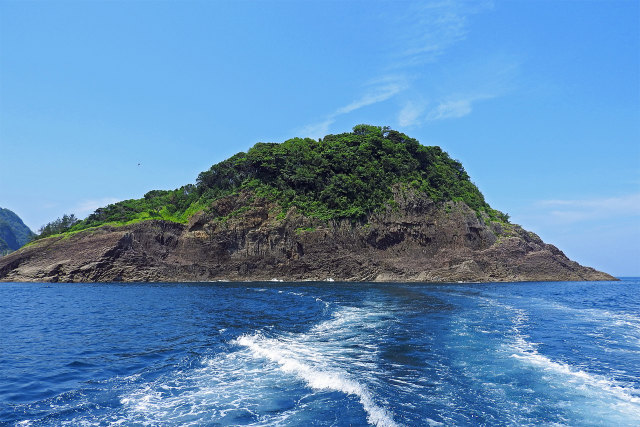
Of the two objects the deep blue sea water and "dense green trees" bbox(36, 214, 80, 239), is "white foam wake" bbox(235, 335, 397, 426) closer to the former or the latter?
the deep blue sea water

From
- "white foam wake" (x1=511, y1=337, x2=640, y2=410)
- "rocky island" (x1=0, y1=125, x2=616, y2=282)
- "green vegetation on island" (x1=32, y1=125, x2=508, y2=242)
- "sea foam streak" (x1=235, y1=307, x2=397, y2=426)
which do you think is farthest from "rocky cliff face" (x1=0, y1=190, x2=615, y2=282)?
"white foam wake" (x1=511, y1=337, x2=640, y2=410)

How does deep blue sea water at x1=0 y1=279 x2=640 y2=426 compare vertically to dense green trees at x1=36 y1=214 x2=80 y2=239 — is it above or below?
below

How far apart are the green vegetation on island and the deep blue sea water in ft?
153

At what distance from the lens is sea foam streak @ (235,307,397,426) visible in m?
10.6

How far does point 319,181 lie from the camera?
7362 centimetres

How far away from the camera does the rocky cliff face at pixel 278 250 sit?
64000mm

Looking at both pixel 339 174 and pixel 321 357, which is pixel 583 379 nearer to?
pixel 321 357

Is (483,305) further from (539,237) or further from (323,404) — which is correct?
(539,237)

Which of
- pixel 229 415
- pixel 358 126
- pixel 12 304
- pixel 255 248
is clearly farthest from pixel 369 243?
pixel 229 415

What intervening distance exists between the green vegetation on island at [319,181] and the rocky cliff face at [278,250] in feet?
11.3

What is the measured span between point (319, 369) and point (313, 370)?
230 millimetres

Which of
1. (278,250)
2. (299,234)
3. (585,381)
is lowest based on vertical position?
(585,381)

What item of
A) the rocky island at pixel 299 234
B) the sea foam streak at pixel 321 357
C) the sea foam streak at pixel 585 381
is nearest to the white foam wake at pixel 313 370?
the sea foam streak at pixel 321 357

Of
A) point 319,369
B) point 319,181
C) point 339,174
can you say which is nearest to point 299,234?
point 319,181
